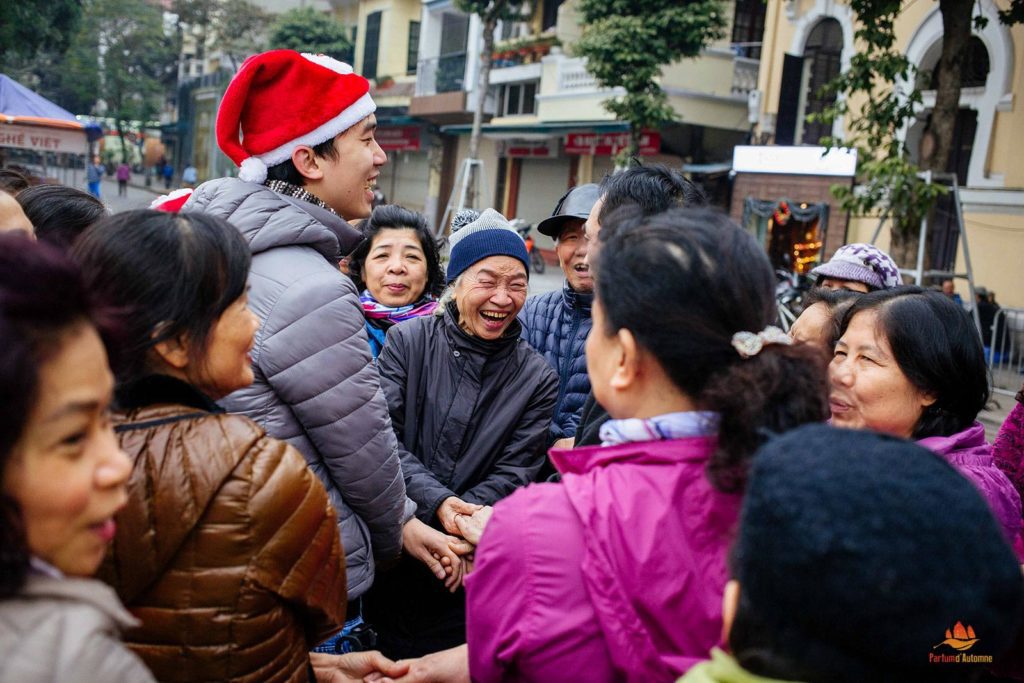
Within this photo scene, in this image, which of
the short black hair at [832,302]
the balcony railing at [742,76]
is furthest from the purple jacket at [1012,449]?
the balcony railing at [742,76]

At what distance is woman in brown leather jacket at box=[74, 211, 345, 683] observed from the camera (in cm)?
145

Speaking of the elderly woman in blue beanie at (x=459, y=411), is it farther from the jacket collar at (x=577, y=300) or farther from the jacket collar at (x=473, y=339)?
the jacket collar at (x=577, y=300)

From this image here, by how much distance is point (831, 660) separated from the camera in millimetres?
1031

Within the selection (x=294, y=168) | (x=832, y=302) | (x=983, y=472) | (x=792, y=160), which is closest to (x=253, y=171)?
(x=294, y=168)

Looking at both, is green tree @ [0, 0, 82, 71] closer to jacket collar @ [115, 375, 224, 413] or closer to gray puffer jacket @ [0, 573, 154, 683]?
jacket collar @ [115, 375, 224, 413]

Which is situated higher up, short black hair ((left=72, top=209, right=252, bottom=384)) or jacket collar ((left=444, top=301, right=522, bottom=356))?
short black hair ((left=72, top=209, right=252, bottom=384))

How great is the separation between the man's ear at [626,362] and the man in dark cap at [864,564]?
39cm

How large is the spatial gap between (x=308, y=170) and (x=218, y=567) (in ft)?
4.17

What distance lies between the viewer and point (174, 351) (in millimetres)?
1619

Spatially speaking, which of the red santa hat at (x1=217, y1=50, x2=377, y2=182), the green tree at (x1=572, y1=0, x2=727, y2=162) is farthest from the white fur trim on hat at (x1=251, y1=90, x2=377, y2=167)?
the green tree at (x1=572, y1=0, x2=727, y2=162)

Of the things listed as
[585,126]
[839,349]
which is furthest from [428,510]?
[585,126]

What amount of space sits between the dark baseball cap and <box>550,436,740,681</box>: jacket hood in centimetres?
212

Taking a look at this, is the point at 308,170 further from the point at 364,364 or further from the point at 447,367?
the point at 447,367

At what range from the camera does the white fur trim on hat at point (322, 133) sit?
2.35 metres
